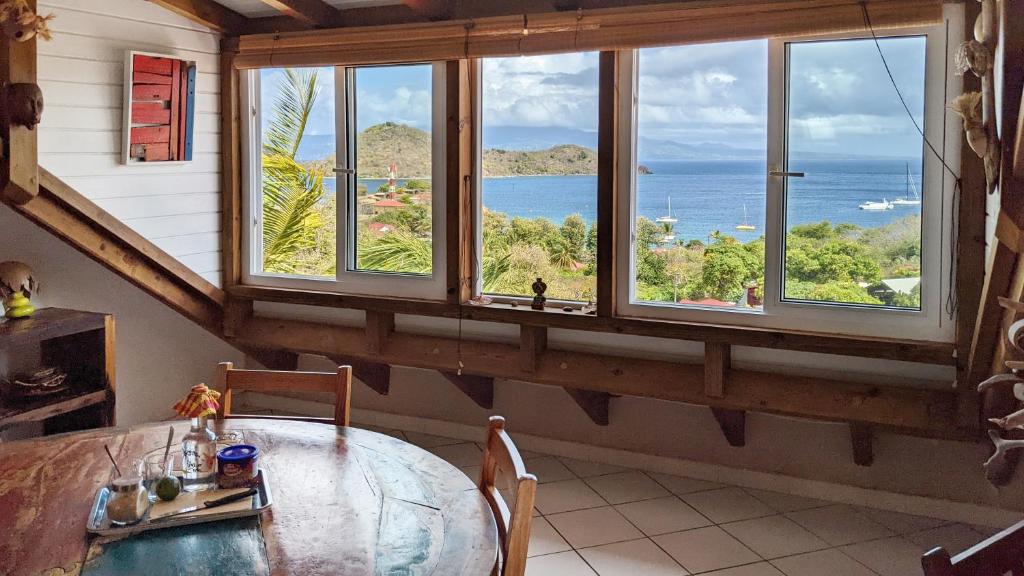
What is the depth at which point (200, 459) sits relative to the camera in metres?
1.97

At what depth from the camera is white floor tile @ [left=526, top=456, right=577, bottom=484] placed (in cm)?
385

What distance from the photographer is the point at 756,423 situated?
12.2ft

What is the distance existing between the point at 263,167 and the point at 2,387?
157 centimetres

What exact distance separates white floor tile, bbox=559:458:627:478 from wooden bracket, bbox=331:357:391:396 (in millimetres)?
1023

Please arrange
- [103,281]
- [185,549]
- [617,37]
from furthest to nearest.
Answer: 1. [103,281]
2. [617,37]
3. [185,549]

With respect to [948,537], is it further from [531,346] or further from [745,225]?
[531,346]

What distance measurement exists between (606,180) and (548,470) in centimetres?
136

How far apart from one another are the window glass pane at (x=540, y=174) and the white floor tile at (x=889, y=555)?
4.79ft

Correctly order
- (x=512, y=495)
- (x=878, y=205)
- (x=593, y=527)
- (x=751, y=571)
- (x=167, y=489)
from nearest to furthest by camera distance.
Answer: (x=512, y=495) < (x=167, y=489) < (x=751, y=571) < (x=878, y=205) < (x=593, y=527)

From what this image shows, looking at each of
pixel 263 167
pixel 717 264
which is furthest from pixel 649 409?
pixel 263 167

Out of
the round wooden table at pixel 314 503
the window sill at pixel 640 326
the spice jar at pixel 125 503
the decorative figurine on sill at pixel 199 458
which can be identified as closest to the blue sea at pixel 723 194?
the window sill at pixel 640 326

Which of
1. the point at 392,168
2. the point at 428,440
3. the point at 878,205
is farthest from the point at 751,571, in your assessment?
the point at 392,168

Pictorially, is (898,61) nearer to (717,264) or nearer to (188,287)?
(717,264)

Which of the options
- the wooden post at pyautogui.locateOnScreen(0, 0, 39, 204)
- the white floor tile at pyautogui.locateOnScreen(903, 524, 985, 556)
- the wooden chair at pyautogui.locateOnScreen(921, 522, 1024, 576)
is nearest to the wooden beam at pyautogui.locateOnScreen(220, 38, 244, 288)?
the wooden post at pyautogui.locateOnScreen(0, 0, 39, 204)
